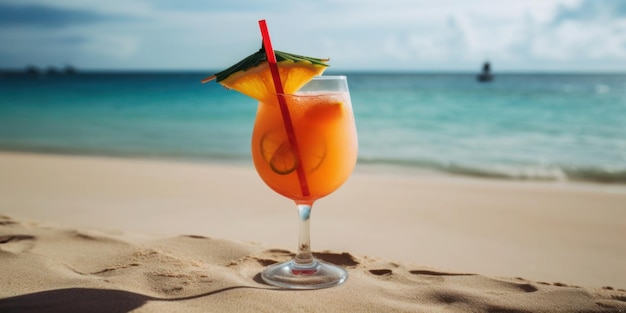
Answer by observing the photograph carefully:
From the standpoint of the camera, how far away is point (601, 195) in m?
4.43

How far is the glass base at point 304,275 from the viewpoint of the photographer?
1691 mm

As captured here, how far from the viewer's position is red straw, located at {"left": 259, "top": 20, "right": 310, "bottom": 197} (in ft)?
5.42

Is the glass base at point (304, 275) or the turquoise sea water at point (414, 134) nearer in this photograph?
the glass base at point (304, 275)

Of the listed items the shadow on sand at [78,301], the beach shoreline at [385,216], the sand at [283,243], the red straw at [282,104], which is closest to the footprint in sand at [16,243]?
the sand at [283,243]

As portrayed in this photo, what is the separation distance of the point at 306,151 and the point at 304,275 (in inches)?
15.1

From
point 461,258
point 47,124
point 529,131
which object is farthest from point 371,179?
point 47,124

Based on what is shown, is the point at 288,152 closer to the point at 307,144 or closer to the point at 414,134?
the point at 307,144

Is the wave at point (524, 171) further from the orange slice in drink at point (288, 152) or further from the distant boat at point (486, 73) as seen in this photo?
the distant boat at point (486, 73)

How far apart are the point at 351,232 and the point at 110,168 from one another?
3427mm

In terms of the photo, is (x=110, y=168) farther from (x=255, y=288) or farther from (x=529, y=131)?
(x=529, y=131)

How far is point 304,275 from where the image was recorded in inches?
70.1

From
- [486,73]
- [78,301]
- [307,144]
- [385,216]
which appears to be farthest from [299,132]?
[486,73]

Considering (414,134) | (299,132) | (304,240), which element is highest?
(414,134)

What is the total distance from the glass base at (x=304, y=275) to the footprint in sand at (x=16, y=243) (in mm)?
823
